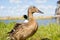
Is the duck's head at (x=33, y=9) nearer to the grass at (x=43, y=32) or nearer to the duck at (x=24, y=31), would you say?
the duck at (x=24, y=31)

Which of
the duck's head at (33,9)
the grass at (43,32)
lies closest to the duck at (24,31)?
the duck's head at (33,9)

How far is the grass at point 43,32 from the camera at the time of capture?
5.51 metres

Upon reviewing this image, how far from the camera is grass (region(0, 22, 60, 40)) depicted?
5508 millimetres

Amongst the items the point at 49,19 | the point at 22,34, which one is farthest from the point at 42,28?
the point at 22,34

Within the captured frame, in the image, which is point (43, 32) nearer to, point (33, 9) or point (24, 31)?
point (33, 9)

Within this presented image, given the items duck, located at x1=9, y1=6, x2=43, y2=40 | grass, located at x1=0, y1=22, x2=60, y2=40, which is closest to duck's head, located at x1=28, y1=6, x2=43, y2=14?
duck, located at x1=9, y1=6, x2=43, y2=40

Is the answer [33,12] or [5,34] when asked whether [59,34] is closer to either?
[33,12]

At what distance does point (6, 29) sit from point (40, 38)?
1.10 meters

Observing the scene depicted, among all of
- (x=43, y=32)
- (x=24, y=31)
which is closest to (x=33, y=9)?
(x=24, y=31)

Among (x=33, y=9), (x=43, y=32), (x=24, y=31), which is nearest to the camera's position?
(x=24, y=31)

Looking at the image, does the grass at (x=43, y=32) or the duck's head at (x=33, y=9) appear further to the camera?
the grass at (x=43, y=32)

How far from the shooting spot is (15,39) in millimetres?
5047

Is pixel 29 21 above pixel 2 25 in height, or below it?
above

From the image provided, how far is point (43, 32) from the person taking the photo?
19.5 ft
